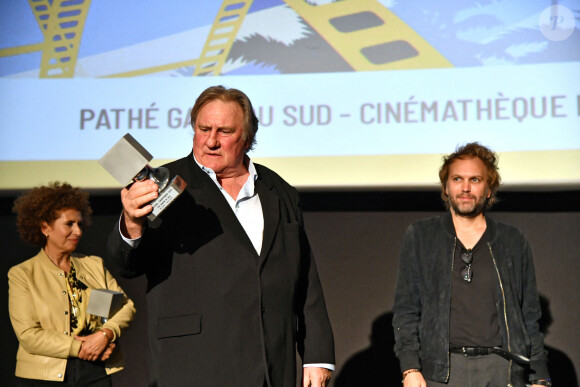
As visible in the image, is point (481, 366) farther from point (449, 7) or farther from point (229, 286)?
point (449, 7)

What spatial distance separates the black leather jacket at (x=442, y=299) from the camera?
106 inches

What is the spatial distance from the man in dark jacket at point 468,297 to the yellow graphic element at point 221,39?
1.61m

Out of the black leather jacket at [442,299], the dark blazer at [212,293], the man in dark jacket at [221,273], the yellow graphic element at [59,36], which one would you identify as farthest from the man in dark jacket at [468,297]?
the yellow graphic element at [59,36]

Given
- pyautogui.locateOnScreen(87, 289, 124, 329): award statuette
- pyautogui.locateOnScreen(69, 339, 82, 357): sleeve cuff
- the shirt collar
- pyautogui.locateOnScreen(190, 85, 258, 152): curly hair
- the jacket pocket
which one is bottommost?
pyautogui.locateOnScreen(69, 339, 82, 357): sleeve cuff

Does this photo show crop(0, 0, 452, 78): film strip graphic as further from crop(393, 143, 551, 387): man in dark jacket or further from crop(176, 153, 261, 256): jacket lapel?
crop(176, 153, 261, 256): jacket lapel

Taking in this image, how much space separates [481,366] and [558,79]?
1865 mm

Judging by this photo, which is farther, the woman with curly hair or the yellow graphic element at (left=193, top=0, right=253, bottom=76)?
the yellow graphic element at (left=193, top=0, right=253, bottom=76)

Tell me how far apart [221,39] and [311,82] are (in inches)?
23.1

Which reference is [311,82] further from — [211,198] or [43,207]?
[211,198]

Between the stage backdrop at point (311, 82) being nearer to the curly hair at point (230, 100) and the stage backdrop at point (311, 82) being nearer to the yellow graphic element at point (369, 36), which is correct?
the yellow graphic element at point (369, 36)

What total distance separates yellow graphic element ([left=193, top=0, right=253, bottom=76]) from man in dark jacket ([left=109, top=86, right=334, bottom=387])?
1.82m

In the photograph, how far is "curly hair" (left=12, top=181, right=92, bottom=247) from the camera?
3307 millimetres

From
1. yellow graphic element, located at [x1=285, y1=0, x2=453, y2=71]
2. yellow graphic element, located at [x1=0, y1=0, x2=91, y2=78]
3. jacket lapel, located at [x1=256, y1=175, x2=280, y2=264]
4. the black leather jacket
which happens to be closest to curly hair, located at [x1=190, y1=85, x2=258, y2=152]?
jacket lapel, located at [x1=256, y1=175, x2=280, y2=264]

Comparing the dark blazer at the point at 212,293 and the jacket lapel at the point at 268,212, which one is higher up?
the jacket lapel at the point at 268,212
